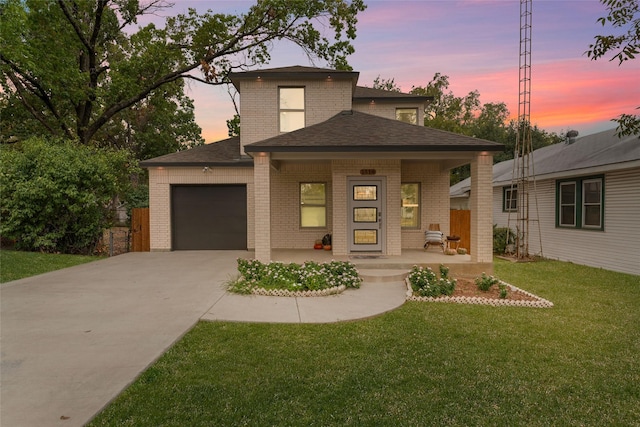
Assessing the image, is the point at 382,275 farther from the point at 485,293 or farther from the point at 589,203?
the point at 589,203

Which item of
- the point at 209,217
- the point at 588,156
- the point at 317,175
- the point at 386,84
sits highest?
the point at 386,84

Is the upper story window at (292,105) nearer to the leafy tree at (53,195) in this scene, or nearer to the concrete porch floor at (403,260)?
the concrete porch floor at (403,260)

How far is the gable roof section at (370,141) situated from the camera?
831 centimetres

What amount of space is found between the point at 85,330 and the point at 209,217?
329 inches

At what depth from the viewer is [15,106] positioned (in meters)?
17.9

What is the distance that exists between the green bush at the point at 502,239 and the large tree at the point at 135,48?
1107cm

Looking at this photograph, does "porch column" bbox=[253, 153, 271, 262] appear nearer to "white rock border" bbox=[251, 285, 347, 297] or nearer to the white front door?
"white rock border" bbox=[251, 285, 347, 297]

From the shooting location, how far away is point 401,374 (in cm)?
366

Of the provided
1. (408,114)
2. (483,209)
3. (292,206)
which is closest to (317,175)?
(292,206)

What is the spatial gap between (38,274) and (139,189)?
13835 mm

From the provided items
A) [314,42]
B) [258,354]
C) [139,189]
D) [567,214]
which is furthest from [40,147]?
[567,214]

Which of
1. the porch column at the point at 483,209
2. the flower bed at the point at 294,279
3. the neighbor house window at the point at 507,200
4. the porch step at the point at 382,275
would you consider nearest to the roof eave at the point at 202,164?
the flower bed at the point at 294,279

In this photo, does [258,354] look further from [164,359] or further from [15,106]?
[15,106]

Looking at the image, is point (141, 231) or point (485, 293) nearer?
point (485, 293)
